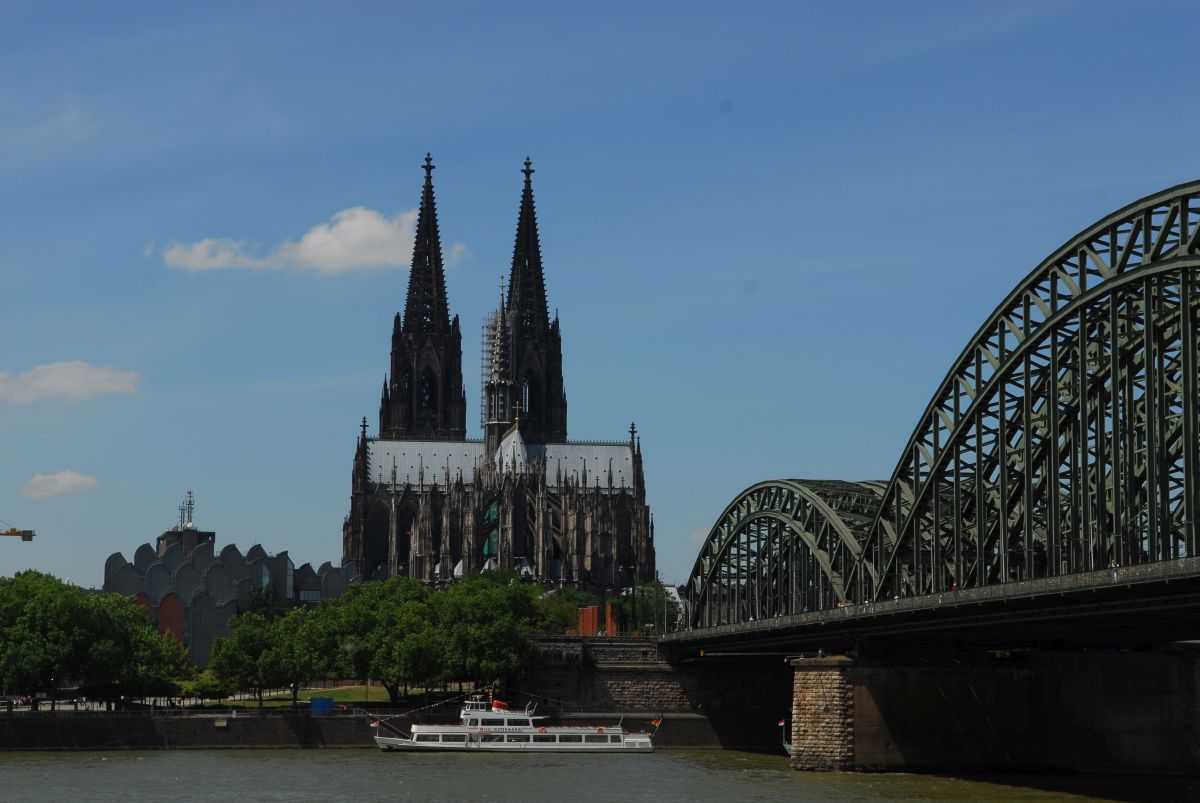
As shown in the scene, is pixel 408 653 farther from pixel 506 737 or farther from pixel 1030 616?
pixel 1030 616

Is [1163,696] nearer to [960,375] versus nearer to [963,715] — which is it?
[963,715]

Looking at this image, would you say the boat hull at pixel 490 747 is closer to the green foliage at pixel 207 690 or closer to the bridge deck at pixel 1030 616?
the bridge deck at pixel 1030 616

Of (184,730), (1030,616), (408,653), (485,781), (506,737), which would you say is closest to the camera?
(1030,616)

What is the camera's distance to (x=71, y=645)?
10419cm

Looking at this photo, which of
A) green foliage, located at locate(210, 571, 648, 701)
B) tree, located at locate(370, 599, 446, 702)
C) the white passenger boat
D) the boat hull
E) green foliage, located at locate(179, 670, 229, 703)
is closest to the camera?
the boat hull

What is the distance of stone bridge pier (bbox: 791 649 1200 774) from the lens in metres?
77.2

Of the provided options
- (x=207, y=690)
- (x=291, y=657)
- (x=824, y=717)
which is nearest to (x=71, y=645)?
(x=291, y=657)

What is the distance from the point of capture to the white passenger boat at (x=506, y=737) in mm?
99688

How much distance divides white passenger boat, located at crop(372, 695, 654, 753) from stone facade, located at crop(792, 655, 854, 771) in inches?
891

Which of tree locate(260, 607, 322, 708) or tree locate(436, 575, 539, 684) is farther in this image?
tree locate(260, 607, 322, 708)

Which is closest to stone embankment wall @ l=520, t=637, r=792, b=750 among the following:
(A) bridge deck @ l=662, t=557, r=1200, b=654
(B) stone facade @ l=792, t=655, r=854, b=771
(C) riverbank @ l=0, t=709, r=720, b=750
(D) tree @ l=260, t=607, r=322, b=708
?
(D) tree @ l=260, t=607, r=322, b=708

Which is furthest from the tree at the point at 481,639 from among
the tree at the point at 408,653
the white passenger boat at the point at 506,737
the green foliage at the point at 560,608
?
the green foliage at the point at 560,608

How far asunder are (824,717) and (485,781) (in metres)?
14.4

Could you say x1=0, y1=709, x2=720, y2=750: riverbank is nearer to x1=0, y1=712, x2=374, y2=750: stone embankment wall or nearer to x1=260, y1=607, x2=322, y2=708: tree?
x1=0, y1=712, x2=374, y2=750: stone embankment wall
